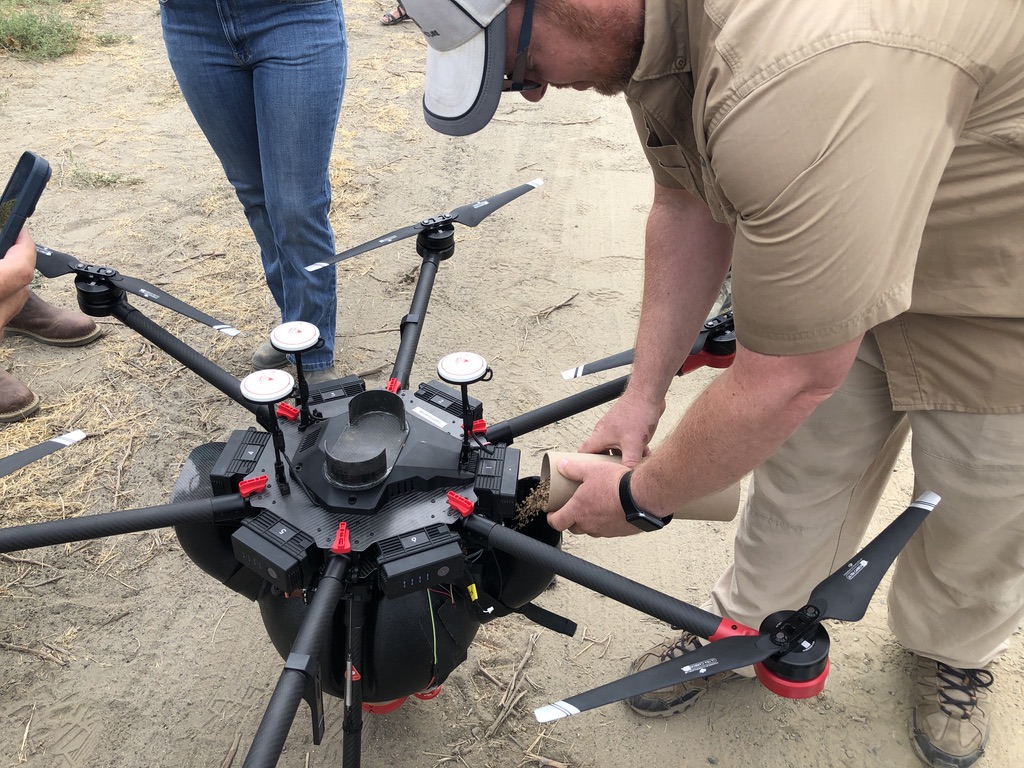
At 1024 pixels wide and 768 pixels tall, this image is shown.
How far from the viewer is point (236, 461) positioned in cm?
202

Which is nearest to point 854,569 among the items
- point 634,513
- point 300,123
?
point 634,513

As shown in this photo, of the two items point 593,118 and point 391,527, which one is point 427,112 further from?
point 593,118

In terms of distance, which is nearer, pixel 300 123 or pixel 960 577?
pixel 960 577

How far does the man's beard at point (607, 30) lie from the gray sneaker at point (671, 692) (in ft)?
6.41

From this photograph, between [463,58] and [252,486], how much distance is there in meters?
1.12

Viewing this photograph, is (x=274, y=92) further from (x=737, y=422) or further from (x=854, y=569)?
(x=854, y=569)

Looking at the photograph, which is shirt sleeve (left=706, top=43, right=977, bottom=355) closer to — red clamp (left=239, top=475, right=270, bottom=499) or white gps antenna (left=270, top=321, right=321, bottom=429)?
white gps antenna (left=270, top=321, right=321, bottom=429)

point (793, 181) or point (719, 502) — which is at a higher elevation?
point (793, 181)

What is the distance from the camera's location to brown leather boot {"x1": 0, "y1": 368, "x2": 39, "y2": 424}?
3.76 metres

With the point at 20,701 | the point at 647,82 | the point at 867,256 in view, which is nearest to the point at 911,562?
the point at 867,256

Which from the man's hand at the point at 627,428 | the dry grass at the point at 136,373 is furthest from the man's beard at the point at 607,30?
the dry grass at the point at 136,373

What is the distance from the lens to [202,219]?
17.6 ft

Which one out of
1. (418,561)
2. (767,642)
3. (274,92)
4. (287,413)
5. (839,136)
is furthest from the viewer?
(274,92)

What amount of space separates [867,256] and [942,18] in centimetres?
38
